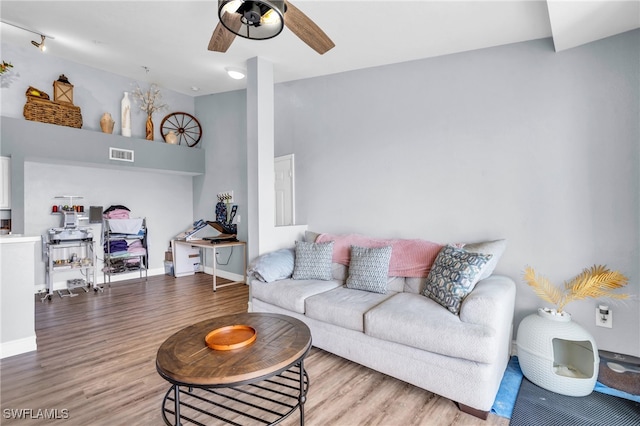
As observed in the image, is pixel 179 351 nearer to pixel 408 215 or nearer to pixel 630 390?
pixel 408 215

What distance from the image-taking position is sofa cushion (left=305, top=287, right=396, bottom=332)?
7.86 feet

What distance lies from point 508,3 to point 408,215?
6.30ft

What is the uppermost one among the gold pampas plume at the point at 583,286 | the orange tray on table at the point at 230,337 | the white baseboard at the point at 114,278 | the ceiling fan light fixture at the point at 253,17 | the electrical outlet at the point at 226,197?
the ceiling fan light fixture at the point at 253,17

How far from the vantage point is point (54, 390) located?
213cm

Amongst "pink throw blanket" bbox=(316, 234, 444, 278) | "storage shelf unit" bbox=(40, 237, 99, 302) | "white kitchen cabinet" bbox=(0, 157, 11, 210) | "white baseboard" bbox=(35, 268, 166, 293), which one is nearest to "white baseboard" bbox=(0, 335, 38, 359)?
"storage shelf unit" bbox=(40, 237, 99, 302)

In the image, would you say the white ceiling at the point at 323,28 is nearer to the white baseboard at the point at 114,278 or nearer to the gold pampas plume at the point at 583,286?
the gold pampas plume at the point at 583,286

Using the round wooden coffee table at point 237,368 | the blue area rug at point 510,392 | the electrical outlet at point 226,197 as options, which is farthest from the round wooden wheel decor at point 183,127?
the blue area rug at point 510,392

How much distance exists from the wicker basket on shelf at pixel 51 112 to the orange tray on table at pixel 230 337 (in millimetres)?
4269

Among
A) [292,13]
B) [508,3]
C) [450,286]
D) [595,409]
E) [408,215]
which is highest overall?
[508,3]

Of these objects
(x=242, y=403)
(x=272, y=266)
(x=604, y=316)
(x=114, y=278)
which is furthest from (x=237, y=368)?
(x=114, y=278)

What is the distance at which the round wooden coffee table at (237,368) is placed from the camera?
137cm

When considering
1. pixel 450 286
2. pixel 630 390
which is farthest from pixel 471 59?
pixel 630 390

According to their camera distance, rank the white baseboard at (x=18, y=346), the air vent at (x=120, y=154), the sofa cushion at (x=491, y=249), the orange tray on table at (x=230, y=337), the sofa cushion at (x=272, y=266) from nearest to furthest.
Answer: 1. the orange tray on table at (x=230, y=337)
2. the sofa cushion at (x=491, y=249)
3. the white baseboard at (x=18, y=346)
4. the sofa cushion at (x=272, y=266)
5. the air vent at (x=120, y=154)

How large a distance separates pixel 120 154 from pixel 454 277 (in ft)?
16.1
